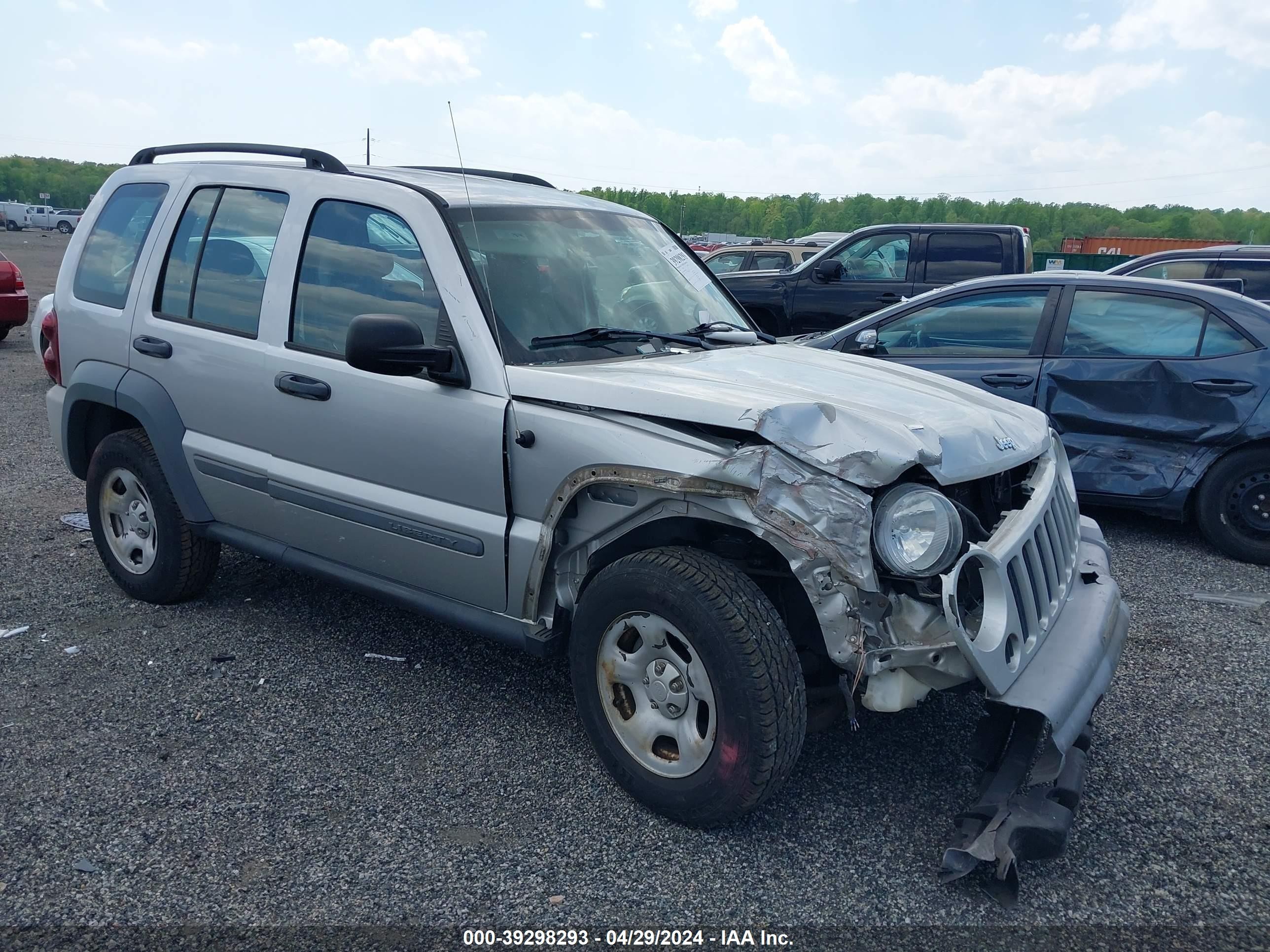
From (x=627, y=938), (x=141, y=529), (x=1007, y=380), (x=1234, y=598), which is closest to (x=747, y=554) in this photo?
(x=627, y=938)

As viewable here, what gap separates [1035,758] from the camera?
9.36ft

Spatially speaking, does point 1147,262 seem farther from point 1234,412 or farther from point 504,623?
point 504,623

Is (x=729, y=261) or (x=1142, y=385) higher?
(x=1142, y=385)

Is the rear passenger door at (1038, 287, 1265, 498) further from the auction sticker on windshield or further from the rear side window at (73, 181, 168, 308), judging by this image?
the rear side window at (73, 181, 168, 308)

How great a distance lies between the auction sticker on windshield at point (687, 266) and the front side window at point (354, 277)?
1213 millimetres

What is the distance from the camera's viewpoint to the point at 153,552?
15.3ft

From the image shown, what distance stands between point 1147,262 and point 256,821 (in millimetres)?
11496

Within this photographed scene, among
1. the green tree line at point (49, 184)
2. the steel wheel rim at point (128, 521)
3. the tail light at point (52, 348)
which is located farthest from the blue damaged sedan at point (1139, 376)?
the green tree line at point (49, 184)

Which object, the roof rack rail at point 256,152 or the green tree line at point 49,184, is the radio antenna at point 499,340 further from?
the green tree line at point 49,184

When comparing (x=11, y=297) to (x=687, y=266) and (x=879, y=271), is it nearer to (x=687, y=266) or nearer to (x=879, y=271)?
(x=879, y=271)

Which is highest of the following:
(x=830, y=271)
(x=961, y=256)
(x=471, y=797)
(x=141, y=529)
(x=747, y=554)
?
(x=961, y=256)

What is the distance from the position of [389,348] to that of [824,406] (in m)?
1.36

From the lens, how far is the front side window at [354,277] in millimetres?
3586

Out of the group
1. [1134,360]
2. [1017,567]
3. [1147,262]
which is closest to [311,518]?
[1017,567]
